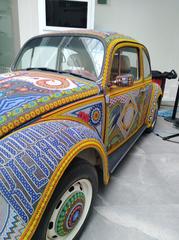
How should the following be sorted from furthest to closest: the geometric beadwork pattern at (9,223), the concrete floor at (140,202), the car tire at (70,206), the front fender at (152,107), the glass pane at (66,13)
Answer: the glass pane at (66,13)
the front fender at (152,107)
the concrete floor at (140,202)
the car tire at (70,206)
the geometric beadwork pattern at (9,223)

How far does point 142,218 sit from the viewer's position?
1.96 meters

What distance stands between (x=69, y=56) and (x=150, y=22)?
471cm

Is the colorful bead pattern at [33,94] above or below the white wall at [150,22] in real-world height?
below

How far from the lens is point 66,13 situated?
4641 mm

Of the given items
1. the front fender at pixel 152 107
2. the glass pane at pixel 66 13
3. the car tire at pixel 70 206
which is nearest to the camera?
the car tire at pixel 70 206

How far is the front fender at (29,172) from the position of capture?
1.04m

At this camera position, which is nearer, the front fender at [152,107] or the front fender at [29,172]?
the front fender at [29,172]

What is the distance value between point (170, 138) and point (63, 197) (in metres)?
2.91

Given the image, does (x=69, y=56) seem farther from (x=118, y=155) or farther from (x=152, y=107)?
(x=152, y=107)

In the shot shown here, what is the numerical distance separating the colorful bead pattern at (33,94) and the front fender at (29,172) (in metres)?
0.12

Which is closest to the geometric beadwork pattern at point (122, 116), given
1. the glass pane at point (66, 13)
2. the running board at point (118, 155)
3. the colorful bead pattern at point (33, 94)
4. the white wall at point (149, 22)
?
the running board at point (118, 155)

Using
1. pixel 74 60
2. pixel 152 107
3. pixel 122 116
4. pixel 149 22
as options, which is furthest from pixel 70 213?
pixel 149 22

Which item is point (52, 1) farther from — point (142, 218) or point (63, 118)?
point (142, 218)

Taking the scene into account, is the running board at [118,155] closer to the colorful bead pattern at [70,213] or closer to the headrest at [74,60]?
the colorful bead pattern at [70,213]
